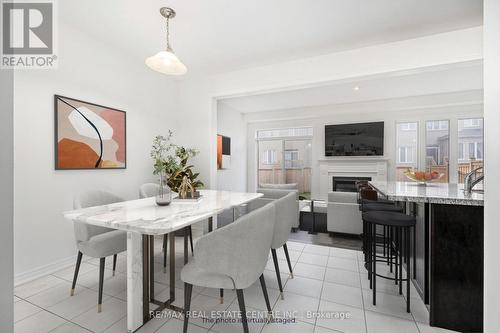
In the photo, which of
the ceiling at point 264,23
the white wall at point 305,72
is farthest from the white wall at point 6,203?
the white wall at point 305,72

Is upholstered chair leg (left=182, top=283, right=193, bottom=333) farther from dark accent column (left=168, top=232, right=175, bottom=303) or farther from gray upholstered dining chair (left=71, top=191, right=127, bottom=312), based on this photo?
gray upholstered dining chair (left=71, top=191, right=127, bottom=312)

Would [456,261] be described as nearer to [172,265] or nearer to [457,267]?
[457,267]

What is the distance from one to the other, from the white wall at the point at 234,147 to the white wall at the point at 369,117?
0.87 feet

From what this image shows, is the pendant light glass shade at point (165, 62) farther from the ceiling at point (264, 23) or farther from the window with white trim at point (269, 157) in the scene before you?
the window with white trim at point (269, 157)

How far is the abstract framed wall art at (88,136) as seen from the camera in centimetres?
245

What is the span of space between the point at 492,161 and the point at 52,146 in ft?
11.6

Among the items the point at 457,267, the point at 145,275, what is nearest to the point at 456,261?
the point at 457,267

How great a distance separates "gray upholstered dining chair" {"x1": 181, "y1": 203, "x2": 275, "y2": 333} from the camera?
1.27 meters

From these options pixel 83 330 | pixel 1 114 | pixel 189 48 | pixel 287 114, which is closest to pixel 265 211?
pixel 1 114

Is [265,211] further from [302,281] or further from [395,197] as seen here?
[302,281]

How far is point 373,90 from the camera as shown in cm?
488

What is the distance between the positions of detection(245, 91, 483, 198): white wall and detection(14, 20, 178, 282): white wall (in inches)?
162

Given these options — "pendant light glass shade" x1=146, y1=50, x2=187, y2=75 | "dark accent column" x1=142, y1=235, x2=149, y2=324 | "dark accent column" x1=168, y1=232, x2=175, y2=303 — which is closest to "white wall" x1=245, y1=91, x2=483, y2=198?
"pendant light glass shade" x1=146, y1=50, x2=187, y2=75

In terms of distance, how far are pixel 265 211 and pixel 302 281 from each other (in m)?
1.27
